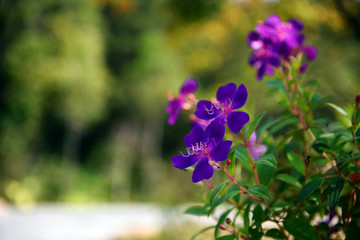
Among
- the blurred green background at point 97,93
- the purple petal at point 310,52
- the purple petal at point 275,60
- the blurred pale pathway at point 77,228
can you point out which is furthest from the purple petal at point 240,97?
the blurred pale pathway at point 77,228

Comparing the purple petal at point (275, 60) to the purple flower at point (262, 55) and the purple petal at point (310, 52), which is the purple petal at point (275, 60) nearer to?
the purple flower at point (262, 55)

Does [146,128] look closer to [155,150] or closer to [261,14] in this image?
[155,150]

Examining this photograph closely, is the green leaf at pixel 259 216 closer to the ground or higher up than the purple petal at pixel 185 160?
closer to the ground

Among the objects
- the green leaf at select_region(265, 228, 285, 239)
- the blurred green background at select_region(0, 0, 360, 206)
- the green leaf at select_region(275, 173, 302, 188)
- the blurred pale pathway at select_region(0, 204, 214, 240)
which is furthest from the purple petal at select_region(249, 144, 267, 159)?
the blurred pale pathway at select_region(0, 204, 214, 240)

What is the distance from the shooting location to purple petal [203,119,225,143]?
2.00ft

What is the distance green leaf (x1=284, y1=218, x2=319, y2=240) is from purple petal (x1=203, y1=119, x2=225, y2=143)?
215mm

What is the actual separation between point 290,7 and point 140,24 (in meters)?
13.7

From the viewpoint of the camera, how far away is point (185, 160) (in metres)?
0.66

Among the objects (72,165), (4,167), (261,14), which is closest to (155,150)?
(72,165)

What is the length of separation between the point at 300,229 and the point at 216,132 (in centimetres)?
24

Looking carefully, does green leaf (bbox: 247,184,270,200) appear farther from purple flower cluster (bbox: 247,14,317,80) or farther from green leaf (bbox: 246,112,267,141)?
purple flower cluster (bbox: 247,14,317,80)

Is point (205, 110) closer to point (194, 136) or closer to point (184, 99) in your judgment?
point (194, 136)

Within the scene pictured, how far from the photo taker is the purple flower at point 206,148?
0.61m

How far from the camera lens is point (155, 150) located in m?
15.7
